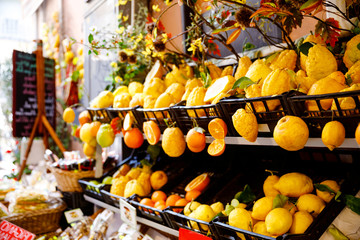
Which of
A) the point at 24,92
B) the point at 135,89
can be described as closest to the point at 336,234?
the point at 135,89

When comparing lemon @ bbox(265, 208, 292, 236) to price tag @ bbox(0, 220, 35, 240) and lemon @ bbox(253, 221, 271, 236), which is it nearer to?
lemon @ bbox(253, 221, 271, 236)

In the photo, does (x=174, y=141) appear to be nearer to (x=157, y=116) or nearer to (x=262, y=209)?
(x=157, y=116)

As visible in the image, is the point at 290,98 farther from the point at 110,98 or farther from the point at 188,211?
the point at 110,98

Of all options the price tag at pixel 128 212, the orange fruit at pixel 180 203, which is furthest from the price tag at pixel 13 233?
the orange fruit at pixel 180 203

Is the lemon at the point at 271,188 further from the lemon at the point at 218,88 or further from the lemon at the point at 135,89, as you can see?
the lemon at the point at 135,89

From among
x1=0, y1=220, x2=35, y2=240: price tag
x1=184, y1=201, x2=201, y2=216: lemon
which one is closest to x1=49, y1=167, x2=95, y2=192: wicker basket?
x1=0, y1=220, x2=35, y2=240: price tag

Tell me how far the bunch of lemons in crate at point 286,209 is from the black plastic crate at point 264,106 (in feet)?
0.83

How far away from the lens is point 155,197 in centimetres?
169

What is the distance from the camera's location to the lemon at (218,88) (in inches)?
49.4

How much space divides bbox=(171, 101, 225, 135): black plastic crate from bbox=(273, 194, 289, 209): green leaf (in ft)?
1.16

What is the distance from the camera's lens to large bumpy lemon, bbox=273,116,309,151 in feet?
3.00

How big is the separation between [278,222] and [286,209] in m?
0.10

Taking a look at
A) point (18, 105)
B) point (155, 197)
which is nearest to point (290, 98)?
point (155, 197)

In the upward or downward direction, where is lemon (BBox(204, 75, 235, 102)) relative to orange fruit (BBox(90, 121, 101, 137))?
upward
